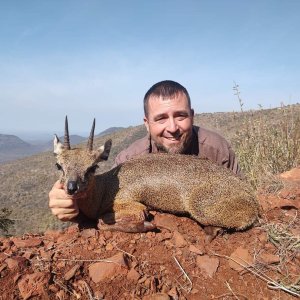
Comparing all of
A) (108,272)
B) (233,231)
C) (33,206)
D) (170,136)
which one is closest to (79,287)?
(108,272)

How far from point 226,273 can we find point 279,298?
2.47 ft

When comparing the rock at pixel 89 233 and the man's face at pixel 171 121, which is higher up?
the man's face at pixel 171 121

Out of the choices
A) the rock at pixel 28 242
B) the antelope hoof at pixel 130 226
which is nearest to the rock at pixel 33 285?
the rock at pixel 28 242

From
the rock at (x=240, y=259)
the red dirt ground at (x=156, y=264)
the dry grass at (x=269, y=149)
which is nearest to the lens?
the red dirt ground at (x=156, y=264)

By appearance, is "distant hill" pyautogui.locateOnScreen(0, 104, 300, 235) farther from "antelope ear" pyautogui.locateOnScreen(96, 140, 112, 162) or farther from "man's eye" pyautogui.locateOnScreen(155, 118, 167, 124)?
"antelope ear" pyautogui.locateOnScreen(96, 140, 112, 162)

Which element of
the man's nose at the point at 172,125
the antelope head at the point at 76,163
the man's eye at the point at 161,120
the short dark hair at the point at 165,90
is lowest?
the antelope head at the point at 76,163

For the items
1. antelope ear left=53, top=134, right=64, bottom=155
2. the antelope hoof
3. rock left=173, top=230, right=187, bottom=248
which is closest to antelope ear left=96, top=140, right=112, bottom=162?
antelope ear left=53, top=134, right=64, bottom=155

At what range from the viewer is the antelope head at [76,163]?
6.20 meters

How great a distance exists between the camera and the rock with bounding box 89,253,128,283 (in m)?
4.68

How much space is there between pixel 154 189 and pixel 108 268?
2.49 m

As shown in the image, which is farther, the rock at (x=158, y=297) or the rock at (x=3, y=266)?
the rock at (x=3, y=266)

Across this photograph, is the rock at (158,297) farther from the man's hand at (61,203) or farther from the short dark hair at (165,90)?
the short dark hair at (165,90)

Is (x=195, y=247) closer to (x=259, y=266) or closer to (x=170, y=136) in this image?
(x=259, y=266)

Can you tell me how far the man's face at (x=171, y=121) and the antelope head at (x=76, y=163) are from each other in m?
1.44
